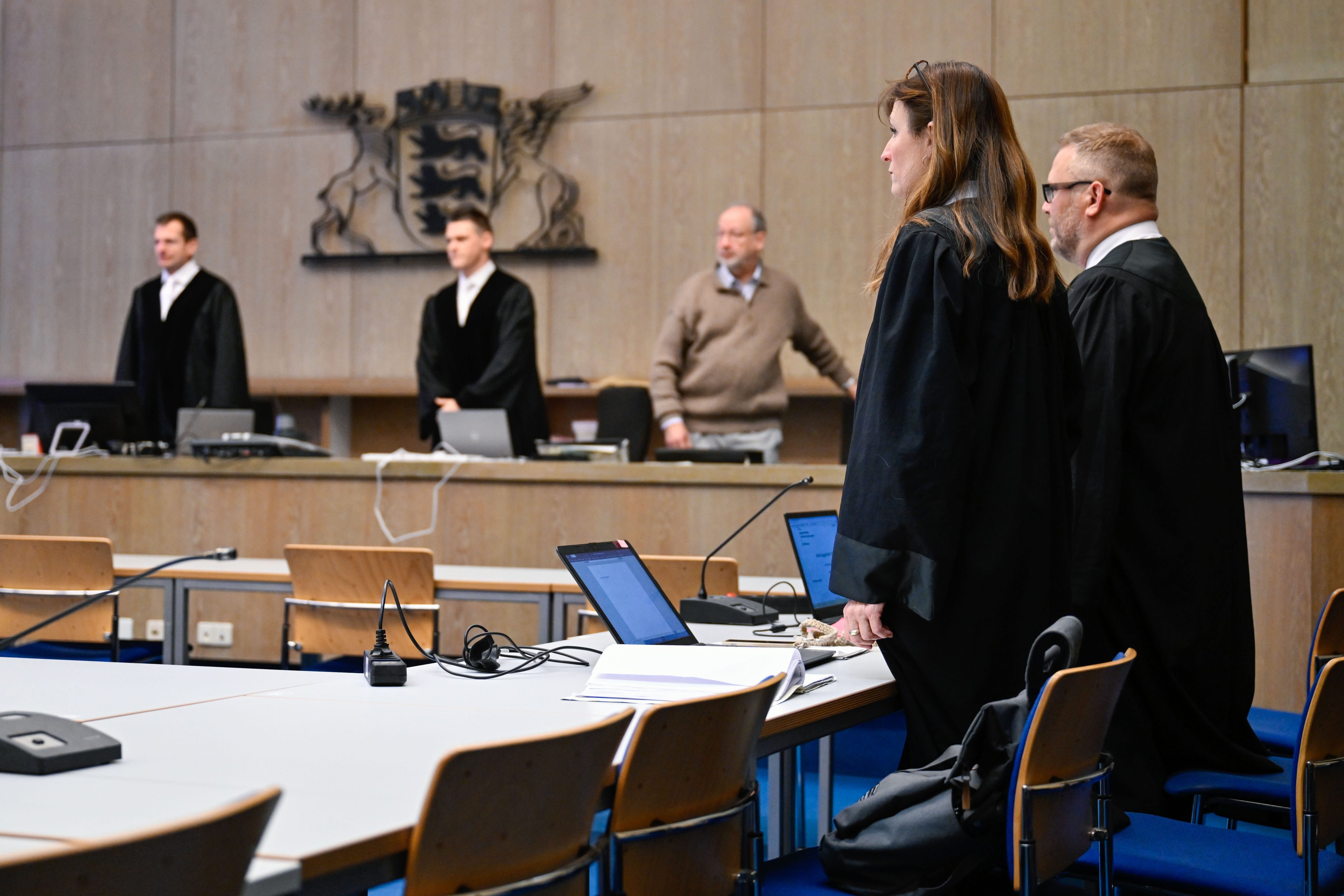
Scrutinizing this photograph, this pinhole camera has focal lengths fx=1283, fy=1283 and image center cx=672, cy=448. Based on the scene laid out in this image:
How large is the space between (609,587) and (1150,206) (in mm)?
1319

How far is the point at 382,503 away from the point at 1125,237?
9.09ft

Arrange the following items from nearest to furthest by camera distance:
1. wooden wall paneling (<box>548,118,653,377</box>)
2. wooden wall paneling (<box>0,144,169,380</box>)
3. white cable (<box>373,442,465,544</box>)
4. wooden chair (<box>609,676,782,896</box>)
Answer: wooden chair (<box>609,676,782,896</box>), white cable (<box>373,442,465,544</box>), wooden wall paneling (<box>548,118,653,377</box>), wooden wall paneling (<box>0,144,169,380</box>)

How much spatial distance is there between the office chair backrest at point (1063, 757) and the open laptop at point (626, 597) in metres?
0.45

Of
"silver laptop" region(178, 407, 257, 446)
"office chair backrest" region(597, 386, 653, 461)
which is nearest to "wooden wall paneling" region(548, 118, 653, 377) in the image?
"office chair backrest" region(597, 386, 653, 461)

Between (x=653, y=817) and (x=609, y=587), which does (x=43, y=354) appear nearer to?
(x=609, y=587)

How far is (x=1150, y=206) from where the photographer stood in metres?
2.53

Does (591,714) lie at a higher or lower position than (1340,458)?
Result: lower

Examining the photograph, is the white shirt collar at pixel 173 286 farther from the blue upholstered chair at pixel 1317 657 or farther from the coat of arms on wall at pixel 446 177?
the blue upholstered chair at pixel 1317 657

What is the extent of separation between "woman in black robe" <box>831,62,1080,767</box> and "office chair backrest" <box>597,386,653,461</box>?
3.46 metres

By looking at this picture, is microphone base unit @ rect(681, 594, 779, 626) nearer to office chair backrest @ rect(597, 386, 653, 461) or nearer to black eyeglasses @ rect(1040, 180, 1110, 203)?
black eyeglasses @ rect(1040, 180, 1110, 203)

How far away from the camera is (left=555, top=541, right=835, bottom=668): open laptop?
2088 millimetres

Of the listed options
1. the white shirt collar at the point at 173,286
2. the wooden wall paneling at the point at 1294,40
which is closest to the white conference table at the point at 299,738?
the white shirt collar at the point at 173,286

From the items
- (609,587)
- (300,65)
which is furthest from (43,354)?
(609,587)

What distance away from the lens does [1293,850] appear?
1.93 meters
